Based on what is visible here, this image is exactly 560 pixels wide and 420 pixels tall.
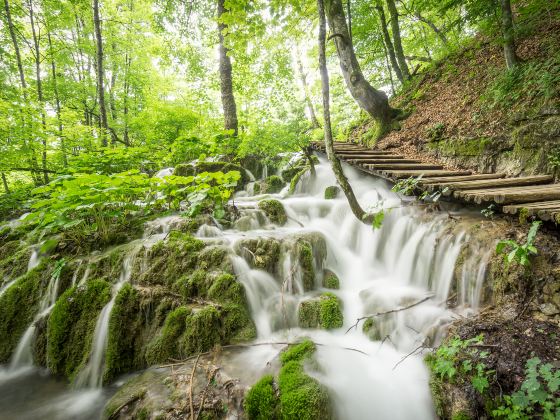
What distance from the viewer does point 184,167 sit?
7.34 m

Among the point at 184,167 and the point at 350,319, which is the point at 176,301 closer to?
the point at 350,319

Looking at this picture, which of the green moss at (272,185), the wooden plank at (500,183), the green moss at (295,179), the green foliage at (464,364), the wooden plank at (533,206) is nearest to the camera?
the green foliage at (464,364)

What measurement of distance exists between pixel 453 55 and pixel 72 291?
11.3 m

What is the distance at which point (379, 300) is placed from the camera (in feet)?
12.0

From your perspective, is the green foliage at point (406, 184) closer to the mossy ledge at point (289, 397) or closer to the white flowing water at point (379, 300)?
the white flowing water at point (379, 300)

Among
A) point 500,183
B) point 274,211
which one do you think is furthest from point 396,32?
point 274,211

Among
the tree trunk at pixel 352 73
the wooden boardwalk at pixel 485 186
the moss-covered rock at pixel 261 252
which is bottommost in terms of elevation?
the moss-covered rock at pixel 261 252

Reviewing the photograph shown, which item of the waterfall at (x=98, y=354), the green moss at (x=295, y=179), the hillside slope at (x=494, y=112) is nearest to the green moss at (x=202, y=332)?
the waterfall at (x=98, y=354)

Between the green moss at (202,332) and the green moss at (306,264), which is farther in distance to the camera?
the green moss at (306,264)

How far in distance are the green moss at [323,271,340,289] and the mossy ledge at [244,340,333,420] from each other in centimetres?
181

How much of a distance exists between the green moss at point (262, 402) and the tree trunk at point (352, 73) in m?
7.26

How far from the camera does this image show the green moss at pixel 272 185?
793cm

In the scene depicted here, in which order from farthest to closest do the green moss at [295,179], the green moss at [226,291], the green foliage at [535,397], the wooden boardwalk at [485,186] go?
1. the green moss at [295,179]
2. the green moss at [226,291]
3. the wooden boardwalk at [485,186]
4. the green foliage at [535,397]

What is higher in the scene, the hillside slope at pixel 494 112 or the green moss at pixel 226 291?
the hillside slope at pixel 494 112
